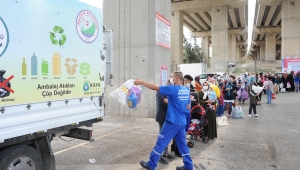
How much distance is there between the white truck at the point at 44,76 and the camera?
2.91 meters

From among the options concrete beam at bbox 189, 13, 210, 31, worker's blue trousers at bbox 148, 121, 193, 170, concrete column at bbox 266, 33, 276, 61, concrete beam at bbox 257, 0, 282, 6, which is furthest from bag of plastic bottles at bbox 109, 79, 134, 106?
concrete column at bbox 266, 33, 276, 61

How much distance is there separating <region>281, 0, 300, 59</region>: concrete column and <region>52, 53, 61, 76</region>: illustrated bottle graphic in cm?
3987

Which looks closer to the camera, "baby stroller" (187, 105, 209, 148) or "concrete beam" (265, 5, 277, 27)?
"baby stroller" (187, 105, 209, 148)

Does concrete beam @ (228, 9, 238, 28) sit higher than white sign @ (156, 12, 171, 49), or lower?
higher

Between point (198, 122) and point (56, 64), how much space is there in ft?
13.1

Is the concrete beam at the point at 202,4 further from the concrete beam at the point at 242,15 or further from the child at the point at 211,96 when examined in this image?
the child at the point at 211,96

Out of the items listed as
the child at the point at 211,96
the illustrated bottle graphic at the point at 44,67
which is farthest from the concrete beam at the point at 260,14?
the illustrated bottle graphic at the point at 44,67

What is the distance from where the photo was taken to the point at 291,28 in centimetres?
3719

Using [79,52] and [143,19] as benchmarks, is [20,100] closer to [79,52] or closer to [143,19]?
[79,52]

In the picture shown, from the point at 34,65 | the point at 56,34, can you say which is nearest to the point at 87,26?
the point at 56,34

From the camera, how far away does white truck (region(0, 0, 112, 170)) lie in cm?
291

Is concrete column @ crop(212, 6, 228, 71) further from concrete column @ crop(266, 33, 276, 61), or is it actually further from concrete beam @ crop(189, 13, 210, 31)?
concrete column @ crop(266, 33, 276, 61)

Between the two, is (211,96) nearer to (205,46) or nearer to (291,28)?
(291,28)

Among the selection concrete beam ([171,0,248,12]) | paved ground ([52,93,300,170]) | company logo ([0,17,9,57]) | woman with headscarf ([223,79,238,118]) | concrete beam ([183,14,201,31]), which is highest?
concrete beam ([183,14,201,31])
